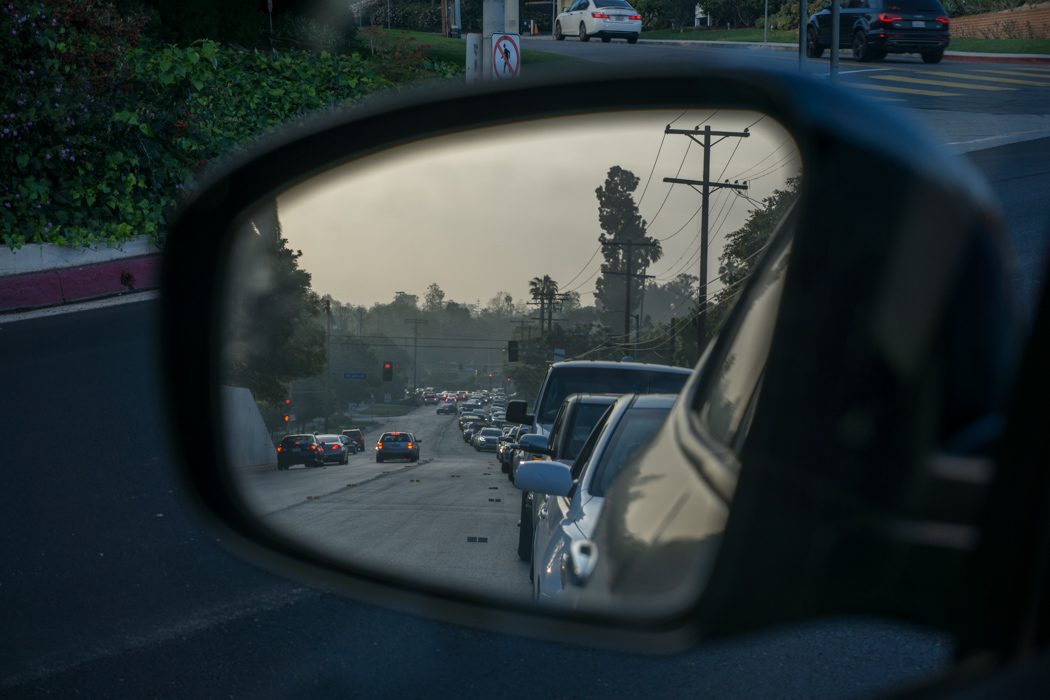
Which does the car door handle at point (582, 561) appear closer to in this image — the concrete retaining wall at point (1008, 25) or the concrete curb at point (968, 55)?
the concrete curb at point (968, 55)

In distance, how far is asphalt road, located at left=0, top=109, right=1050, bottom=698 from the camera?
14.7 ft

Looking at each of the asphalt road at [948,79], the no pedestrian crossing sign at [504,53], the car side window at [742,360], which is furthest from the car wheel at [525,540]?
the asphalt road at [948,79]

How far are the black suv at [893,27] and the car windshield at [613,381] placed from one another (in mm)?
29704

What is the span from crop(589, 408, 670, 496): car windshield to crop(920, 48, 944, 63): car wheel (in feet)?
104

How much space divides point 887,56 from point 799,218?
35429mm

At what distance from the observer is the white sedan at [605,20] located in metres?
41.6

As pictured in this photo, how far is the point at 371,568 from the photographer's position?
172cm

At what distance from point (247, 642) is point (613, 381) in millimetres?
3426

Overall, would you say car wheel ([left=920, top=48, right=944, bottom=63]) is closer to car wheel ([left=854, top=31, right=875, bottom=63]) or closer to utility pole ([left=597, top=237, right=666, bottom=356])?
car wheel ([left=854, top=31, right=875, bottom=63])

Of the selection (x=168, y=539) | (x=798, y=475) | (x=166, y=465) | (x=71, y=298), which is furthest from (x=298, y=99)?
(x=798, y=475)

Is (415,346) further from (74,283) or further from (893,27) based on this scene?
(893,27)

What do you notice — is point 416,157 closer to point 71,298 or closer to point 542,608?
point 542,608

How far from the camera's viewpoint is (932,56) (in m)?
31.5

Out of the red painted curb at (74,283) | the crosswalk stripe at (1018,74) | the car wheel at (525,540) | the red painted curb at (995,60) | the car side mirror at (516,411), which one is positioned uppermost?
the red painted curb at (995,60)
